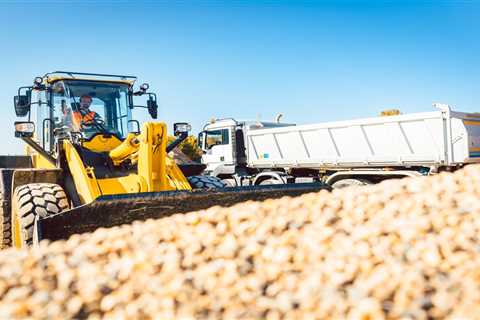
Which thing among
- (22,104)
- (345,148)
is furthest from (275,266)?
(345,148)

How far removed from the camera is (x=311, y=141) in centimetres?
1186

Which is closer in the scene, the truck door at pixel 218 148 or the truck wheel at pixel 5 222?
the truck wheel at pixel 5 222

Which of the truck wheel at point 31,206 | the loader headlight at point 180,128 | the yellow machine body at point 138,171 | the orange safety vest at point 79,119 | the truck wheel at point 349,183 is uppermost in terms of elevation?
the orange safety vest at point 79,119

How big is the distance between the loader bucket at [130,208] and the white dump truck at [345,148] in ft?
20.7

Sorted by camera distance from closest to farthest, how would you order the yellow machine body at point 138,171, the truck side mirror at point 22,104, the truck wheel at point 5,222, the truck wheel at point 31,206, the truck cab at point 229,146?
the truck wheel at point 31,206 → the yellow machine body at point 138,171 → the truck wheel at point 5,222 → the truck side mirror at point 22,104 → the truck cab at point 229,146

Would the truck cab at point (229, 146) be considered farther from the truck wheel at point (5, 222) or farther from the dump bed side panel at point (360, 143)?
the truck wheel at point (5, 222)

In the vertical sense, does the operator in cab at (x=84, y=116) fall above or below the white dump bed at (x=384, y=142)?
above

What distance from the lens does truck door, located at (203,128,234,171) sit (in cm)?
1401

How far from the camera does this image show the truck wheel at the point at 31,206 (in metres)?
4.67

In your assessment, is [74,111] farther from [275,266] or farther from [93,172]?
[275,266]

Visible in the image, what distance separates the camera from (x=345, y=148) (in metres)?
11.1

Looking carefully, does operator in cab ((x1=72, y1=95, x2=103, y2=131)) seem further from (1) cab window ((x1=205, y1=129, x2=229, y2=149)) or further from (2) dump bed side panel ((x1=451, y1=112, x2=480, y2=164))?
(1) cab window ((x1=205, y1=129, x2=229, y2=149))

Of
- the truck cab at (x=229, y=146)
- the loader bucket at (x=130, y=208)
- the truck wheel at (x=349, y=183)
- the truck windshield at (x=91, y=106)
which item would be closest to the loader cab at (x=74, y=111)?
the truck windshield at (x=91, y=106)

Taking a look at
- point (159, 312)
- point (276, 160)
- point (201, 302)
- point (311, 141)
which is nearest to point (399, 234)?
point (201, 302)
